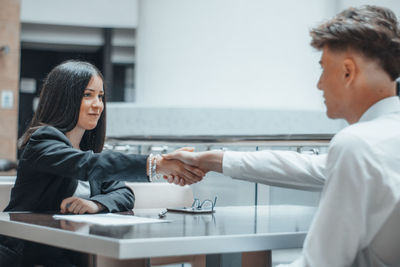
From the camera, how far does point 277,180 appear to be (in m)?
1.95

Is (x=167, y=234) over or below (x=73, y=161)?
below

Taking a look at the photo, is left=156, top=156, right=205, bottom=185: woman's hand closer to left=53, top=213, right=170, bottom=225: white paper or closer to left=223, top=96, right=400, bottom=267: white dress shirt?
left=53, top=213, right=170, bottom=225: white paper

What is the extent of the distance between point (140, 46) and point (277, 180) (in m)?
4.19

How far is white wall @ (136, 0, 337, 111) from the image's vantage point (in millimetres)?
5379

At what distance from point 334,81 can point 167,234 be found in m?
0.63

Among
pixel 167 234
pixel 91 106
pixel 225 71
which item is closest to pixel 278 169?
pixel 167 234

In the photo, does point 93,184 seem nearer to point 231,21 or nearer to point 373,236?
point 373,236

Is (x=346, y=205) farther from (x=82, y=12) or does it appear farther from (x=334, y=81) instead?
(x=82, y=12)

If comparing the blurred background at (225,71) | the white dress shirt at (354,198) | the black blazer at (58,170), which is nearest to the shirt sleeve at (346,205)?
the white dress shirt at (354,198)

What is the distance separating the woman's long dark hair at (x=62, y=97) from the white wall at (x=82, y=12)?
24.9 ft

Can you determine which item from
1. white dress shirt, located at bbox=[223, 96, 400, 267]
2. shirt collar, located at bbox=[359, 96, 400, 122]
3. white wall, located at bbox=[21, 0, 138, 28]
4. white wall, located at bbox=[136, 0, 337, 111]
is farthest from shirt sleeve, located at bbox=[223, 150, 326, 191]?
white wall, located at bbox=[21, 0, 138, 28]

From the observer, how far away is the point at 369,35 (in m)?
1.50

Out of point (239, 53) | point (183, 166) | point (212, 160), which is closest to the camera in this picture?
point (212, 160)

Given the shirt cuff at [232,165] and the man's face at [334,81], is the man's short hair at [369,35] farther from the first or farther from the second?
the shirt cuff at [232,165]
